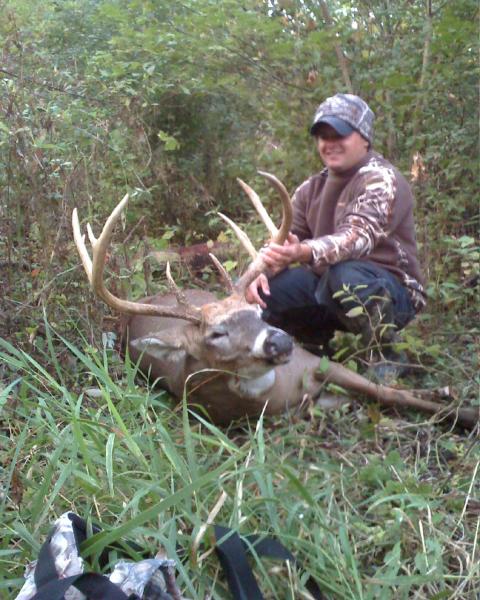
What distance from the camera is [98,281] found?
4168 mm

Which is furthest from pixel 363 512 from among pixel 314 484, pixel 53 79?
pixel 53 79

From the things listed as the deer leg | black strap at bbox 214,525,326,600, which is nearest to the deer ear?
the deer leg

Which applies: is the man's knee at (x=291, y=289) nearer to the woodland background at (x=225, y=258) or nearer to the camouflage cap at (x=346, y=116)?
the woodland background at (x=225, y=258)

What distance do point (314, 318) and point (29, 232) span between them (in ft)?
5.33

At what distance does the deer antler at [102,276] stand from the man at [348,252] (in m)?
0.37

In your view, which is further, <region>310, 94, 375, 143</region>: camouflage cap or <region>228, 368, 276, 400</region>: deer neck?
<region>310, 94, 375, 143</region>: camouflage cap

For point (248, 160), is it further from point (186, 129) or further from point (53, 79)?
point (53, 79)

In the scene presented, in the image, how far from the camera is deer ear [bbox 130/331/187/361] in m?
4.52

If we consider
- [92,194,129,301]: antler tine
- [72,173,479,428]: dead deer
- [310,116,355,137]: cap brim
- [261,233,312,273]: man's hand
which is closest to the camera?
[92,194,129,301]: antler tine

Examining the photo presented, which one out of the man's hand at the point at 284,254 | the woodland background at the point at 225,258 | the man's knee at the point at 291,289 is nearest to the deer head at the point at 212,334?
the man's hand at the point at 284,254

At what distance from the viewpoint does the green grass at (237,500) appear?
8.72ft

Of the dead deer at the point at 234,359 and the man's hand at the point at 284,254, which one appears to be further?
the man's hand at the point at 284,254

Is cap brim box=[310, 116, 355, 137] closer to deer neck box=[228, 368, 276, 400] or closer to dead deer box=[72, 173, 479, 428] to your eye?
dead deer box=[72, 173, 479, 428]

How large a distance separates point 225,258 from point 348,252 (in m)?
2.10
